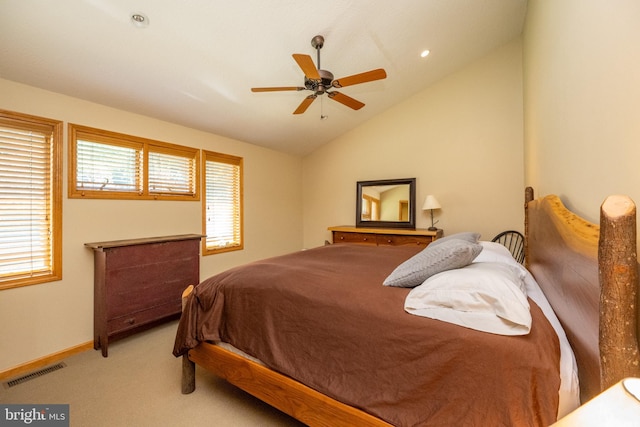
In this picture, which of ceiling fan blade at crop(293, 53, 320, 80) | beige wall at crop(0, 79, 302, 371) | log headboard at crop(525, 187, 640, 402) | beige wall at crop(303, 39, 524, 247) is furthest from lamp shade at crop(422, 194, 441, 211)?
beige wall at crop(0, 79, 302, 371)

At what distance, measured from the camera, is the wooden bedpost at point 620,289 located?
65 cm

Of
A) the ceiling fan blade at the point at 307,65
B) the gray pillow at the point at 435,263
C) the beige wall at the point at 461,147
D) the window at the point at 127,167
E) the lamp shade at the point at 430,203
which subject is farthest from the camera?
the lamp shade at the point at 430,203

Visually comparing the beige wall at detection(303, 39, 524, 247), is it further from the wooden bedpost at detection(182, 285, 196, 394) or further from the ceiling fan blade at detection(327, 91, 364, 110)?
the wooden bedpost at detection(182, 285, 196, 394)

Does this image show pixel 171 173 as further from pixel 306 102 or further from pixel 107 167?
pixel 306 102

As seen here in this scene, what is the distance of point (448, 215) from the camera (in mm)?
3871

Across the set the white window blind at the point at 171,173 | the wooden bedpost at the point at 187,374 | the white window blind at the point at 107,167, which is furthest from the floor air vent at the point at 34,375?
the white window blind at the point at 171,173

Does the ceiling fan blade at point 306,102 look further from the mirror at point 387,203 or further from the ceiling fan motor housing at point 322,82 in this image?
the mirror at point 387,203

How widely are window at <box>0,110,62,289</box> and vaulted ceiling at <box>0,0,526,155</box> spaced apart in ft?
1.32

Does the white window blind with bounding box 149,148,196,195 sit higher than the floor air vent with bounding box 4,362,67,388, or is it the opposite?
the white window blind with bounding box 149,148,196,195

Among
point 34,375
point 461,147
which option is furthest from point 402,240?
point 34,375

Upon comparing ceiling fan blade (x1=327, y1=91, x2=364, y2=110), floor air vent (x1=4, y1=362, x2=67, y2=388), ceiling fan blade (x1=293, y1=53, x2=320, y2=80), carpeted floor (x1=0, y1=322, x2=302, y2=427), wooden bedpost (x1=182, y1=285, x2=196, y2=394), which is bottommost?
carpeted floor (x1=0, y1=322, x2=302, y2=427)

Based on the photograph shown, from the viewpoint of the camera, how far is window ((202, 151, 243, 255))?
3.66 metres

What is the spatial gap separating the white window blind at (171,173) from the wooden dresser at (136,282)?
70 centimetres

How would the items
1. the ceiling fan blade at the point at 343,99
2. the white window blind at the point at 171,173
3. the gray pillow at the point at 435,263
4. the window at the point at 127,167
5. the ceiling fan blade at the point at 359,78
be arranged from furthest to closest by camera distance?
the white window blind at the point at 171,173 < the window at the point at 127,167 < the ceiling fan blade at the point at 343,99 < the ceiling fan blade at the point at 359,78 < the gray pillow at the point at 435,263
